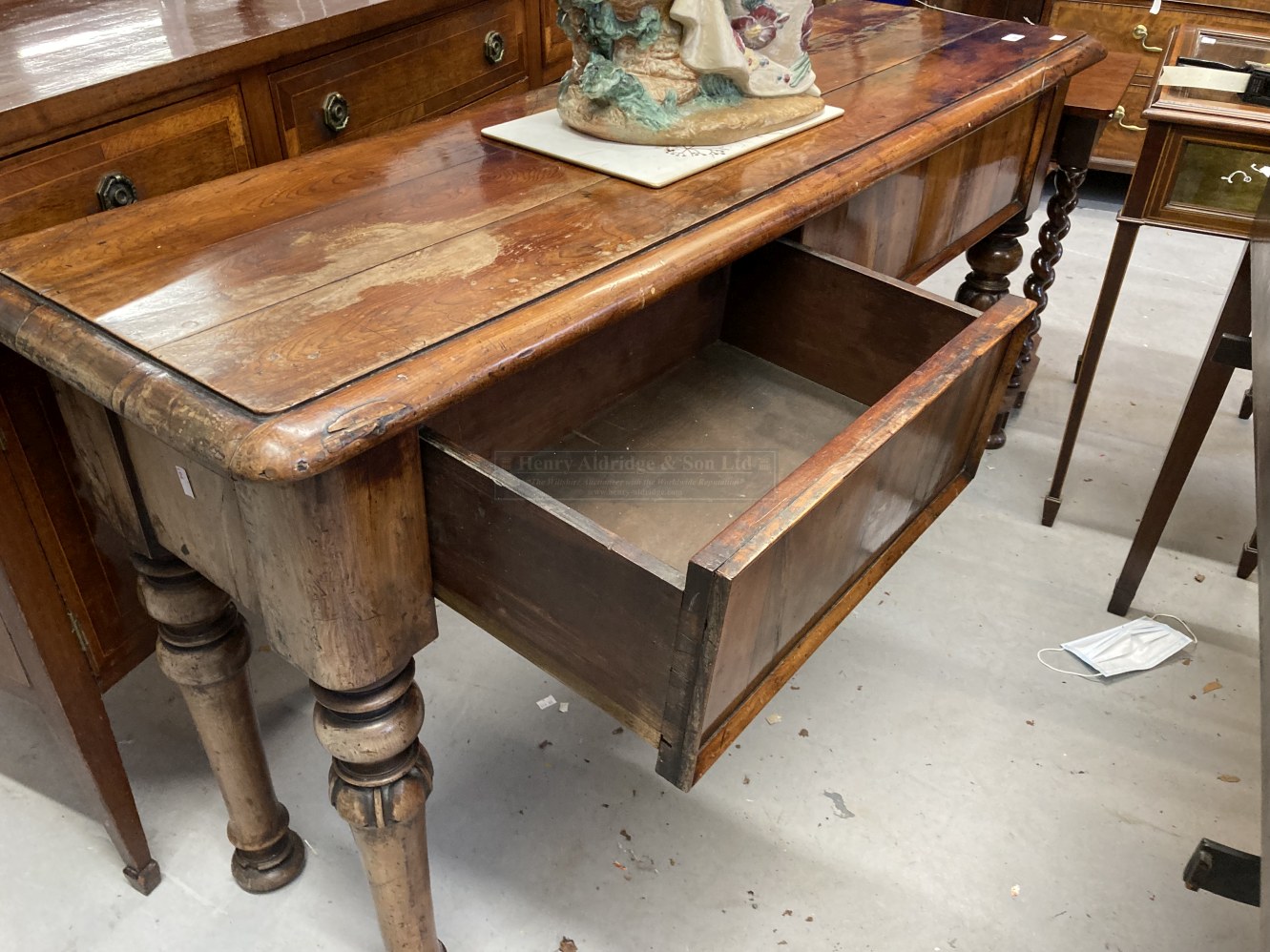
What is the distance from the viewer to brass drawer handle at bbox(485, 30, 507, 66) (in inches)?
51.7

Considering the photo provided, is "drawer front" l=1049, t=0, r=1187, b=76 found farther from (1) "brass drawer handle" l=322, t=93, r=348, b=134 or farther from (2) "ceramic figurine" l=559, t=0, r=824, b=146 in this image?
(1) "brass drawer handle" l=322, t=93, r=348, b=134

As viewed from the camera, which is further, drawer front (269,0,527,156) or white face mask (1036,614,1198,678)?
white face mask (1036,614,1198,678)

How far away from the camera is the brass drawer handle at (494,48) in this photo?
131cm

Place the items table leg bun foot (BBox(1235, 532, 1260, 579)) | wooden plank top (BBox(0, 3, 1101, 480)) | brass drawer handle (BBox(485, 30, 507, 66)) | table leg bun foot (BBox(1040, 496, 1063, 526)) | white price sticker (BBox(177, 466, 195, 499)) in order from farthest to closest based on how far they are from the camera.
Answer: table leg bun foot (BBox(1040, 496, 1063, 526))
table leg bun foot (BBox(1235, 532, 1260, 579))
brass drawer handle (BBox(485, 30, 507, 66))
white price sticker (BBox(177, 466, 195, 499))
wooden plank top (BBox(0, 3, 1101, 480))

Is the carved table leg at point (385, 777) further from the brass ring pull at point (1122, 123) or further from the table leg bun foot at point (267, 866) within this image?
the brass ring pull at point (1122, 123)

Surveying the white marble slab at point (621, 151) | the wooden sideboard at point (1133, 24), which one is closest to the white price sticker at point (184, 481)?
the white marble slab at point (621, 151)

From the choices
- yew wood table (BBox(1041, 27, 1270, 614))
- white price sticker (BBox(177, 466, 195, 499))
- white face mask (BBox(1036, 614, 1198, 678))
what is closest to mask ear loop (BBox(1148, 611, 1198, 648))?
white face mask (BBox(1036, 614, 1198, 678))

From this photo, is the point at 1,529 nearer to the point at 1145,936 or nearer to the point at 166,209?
the point at 166,209

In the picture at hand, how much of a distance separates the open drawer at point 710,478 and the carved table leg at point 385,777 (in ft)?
0.34

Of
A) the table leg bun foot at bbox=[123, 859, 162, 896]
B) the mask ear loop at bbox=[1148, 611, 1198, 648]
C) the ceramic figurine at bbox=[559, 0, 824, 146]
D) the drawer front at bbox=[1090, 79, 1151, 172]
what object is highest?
the ceramic figurine at bbox=[559, 0, 824, 146]

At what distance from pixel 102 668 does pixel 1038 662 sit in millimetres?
1267

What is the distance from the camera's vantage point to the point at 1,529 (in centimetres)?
87

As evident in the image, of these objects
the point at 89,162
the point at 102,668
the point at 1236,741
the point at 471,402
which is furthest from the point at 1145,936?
the point at 89,162

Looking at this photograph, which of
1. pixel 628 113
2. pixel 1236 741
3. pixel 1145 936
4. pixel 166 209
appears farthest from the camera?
pixel 1236 741
